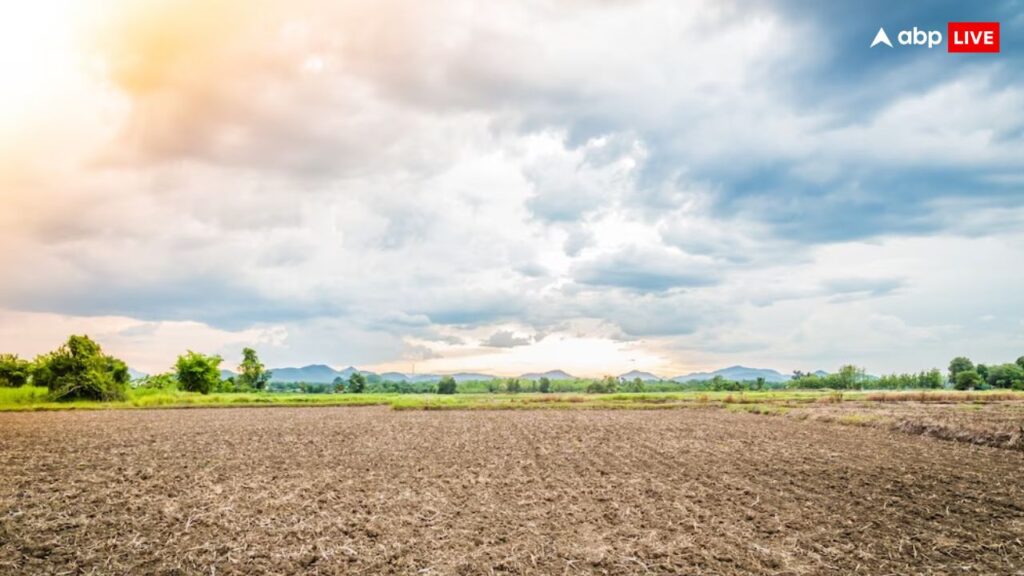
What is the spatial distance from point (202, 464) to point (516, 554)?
513 inches

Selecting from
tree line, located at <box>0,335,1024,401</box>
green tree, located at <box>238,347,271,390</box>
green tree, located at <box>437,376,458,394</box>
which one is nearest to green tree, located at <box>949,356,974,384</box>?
tree line, located at <box>0,335,1024,401</box>

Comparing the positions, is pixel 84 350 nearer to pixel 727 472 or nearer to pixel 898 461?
pixel 727 472

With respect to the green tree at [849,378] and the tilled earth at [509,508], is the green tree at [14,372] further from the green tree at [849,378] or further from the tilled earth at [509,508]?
the green tree at [849,378]

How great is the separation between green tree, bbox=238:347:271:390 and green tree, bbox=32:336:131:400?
49.5 meters

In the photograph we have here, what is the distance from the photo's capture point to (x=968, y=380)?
110500mm

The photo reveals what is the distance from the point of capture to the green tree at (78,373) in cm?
4888

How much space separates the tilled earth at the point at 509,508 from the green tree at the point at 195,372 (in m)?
51.9

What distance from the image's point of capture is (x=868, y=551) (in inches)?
380

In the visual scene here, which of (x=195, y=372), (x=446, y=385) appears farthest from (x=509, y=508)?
(x=446, y=385)

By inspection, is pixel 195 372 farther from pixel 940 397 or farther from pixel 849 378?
pixel 849 378

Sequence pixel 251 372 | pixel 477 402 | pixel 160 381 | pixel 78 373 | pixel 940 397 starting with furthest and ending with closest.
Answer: pixel 251 372 → pixel 160 381 → pixel 940 397 → pixel 477 402 → pixel 78 373

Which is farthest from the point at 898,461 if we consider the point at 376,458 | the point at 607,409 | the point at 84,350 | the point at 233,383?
the point at 233,383

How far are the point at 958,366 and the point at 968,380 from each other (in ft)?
35.8

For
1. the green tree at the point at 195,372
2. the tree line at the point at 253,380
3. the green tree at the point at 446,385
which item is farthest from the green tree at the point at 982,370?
the green tree at the point at 195,372
